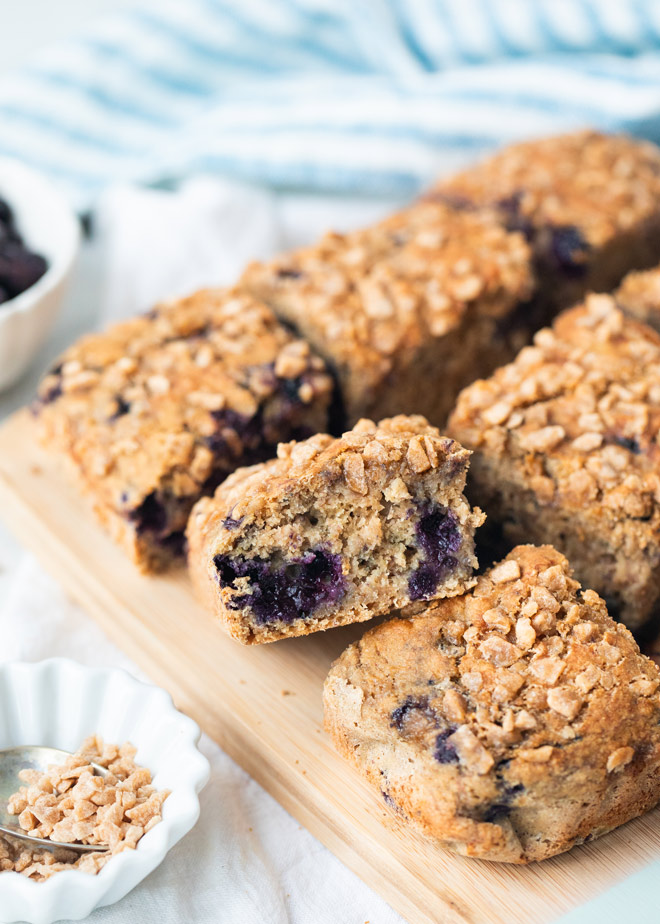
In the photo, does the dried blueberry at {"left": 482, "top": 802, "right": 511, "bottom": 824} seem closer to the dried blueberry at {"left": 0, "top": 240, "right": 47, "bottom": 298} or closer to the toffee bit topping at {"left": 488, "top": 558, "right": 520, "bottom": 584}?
the toffee bit topping at {"left": 488, "top": 558, "right": 520, "bottom": 584}

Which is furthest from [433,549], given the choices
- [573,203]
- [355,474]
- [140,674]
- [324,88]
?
[324,88]

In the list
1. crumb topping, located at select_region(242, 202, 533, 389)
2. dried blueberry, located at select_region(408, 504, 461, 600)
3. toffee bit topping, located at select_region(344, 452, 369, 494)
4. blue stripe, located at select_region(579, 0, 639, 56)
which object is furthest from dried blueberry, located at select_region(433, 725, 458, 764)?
blue stripe, located at select_region(579, 0, 639, 56)

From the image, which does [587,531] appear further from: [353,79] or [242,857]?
[353,79]

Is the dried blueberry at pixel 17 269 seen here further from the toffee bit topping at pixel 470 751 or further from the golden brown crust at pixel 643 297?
the toffee bit topping at pixel 470 751

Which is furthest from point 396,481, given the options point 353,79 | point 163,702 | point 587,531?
point 353,79

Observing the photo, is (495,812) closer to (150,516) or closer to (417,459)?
(417,459)
